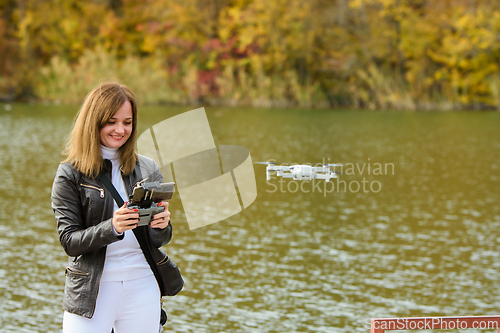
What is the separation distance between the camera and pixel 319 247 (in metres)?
11.2

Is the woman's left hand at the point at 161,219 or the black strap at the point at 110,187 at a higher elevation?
the black strap at the point at 110,187

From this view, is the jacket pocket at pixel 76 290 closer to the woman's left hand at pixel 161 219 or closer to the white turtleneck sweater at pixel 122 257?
the white turtleneck sweater at pixel 122 257

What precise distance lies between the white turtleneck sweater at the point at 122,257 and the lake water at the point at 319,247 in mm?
4513

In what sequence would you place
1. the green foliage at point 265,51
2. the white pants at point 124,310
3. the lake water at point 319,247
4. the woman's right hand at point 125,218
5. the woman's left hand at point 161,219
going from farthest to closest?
the green foliage at point 265,51 < the lake water at point 319,247 < the white pants at point 124,310 < the woman's left hand at point 161,219 < the woman's right hand at point 125,218

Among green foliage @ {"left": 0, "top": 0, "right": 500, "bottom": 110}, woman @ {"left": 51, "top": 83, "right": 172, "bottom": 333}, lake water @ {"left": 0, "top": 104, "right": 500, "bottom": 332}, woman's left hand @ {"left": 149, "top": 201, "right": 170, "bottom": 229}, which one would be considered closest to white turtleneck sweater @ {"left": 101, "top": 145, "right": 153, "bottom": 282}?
woman @ {"left": 51, "top": 83, "right": 172, "bottom": 333}

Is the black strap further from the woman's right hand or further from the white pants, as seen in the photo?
the white pants

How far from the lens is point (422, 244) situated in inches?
450

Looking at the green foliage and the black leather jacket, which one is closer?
the black leather jacket

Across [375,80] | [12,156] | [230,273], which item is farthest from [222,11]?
[230,273]

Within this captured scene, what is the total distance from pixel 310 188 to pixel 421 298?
777 centimetres

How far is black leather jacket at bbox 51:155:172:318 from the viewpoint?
246cm

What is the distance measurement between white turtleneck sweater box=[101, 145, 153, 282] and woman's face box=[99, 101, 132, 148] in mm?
39

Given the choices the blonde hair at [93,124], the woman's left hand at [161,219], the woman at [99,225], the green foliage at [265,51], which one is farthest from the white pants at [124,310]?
the green foliage at [265,51]

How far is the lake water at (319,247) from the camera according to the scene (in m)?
8.38
